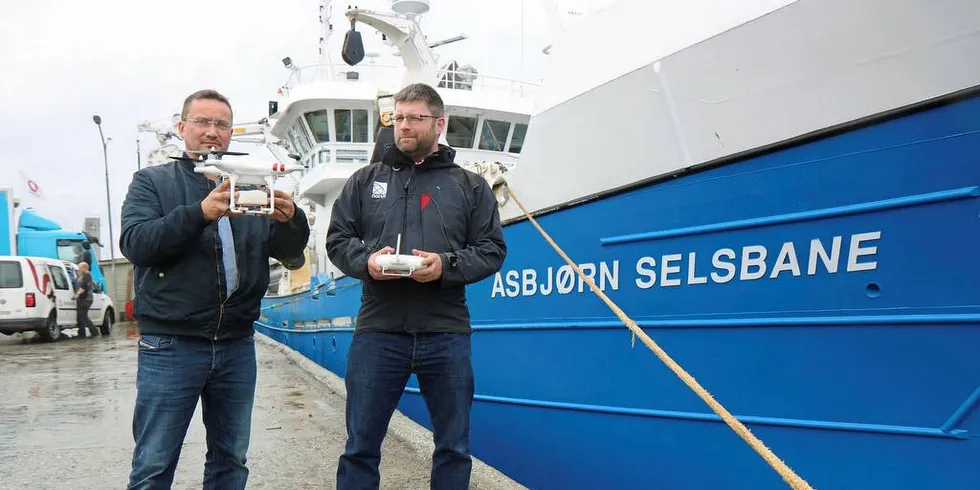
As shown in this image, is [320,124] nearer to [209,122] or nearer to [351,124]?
[351,124]

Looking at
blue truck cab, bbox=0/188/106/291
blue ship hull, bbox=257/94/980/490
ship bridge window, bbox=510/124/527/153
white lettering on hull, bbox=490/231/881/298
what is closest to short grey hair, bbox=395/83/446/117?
blue ship hull, bbox=257/94/980/490

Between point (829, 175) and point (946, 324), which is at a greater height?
point (829, 175)

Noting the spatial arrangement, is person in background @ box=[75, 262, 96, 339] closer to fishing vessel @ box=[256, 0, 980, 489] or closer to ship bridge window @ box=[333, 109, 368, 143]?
ship bridge window @ box=[333, 109, 368, 143]

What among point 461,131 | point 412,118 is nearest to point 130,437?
point 412,118

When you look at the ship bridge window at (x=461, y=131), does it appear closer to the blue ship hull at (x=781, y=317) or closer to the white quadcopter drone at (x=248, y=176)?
the blue ship hull at (x=781, y=317)

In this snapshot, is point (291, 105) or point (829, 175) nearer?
point (829, 175)

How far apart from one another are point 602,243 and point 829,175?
966 mm

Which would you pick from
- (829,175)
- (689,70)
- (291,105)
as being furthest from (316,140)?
(829,175)

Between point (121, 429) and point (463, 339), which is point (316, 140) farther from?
point (463, 339)

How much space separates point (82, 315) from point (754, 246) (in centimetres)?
1294

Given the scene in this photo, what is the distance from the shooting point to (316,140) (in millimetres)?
7797

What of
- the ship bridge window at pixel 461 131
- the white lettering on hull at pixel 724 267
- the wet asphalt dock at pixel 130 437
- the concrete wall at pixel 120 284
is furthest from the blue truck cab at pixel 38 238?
the white lettering on hull at pixel 724 267

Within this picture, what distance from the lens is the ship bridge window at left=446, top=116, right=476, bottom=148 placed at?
23.4 feet

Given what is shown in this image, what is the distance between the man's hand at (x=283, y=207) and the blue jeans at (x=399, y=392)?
0.45m
